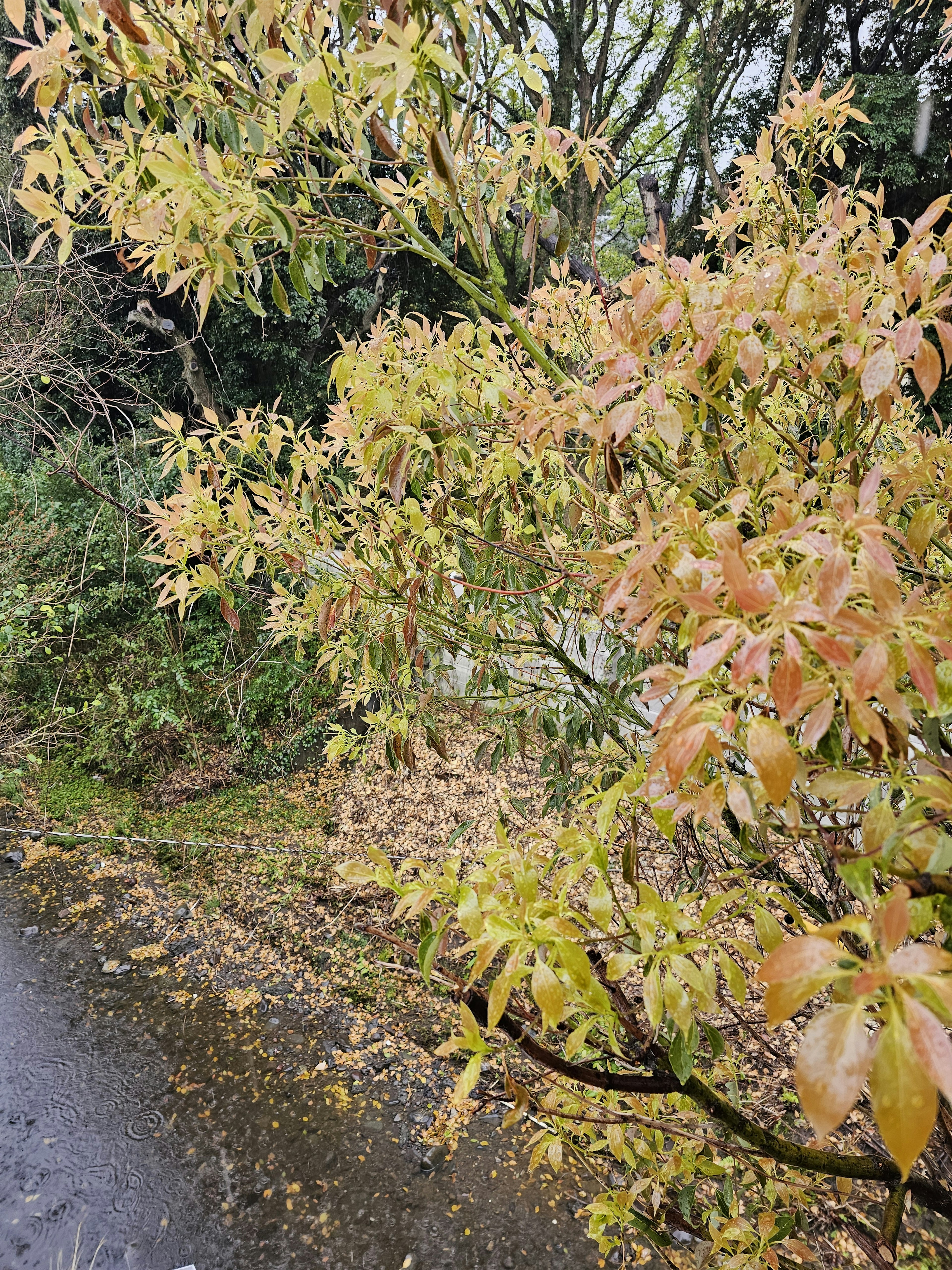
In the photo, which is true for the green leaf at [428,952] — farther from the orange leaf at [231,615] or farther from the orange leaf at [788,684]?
the orange leaf at [231,615]

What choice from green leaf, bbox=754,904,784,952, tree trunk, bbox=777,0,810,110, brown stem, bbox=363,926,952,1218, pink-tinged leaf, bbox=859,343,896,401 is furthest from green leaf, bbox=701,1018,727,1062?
tree trunk, bbox=777,0,810,110

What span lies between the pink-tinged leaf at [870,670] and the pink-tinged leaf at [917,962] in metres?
0.18

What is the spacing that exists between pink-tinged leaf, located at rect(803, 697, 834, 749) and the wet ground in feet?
8.07

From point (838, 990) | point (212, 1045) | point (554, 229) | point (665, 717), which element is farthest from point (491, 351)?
point (212, 1045)

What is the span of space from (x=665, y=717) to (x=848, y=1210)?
1.48m

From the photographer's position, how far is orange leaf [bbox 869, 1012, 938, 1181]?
1.16 ft

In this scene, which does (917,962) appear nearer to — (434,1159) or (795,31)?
(434,1159)

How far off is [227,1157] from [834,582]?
316 centimetres

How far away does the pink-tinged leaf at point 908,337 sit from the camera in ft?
2.56

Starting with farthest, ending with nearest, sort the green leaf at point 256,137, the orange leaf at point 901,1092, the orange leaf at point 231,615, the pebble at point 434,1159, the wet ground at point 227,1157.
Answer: the pebble at point 434,1159
the wet ground at point 227,1157
the orange leaf at point 231,615
the green leaf at point 256,137
the orange leaf at point 901,1092

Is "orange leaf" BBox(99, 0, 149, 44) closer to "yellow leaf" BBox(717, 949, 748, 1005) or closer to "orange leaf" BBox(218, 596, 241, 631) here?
"orange leaf" BBox(218, 596, 241, 631)

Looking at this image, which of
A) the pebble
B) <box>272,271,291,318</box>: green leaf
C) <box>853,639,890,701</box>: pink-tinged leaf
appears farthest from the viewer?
the pebble

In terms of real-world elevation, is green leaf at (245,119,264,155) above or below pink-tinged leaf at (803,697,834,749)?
above

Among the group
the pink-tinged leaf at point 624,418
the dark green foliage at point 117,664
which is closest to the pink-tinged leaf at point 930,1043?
the pink-tinged leaf at point 624,418
